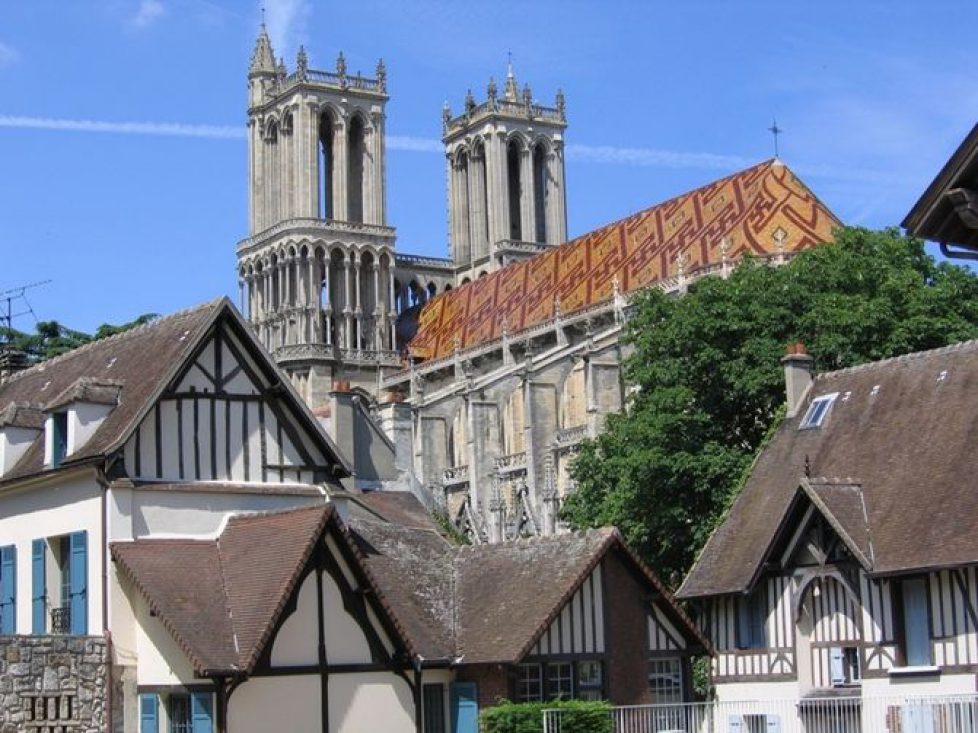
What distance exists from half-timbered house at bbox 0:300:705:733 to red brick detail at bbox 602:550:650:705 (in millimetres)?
23

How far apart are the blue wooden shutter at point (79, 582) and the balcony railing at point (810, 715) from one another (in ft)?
17.2

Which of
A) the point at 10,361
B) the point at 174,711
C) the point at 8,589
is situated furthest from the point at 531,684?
the point at 10,361

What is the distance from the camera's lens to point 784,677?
954 inches

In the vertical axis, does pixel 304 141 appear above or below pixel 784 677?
above

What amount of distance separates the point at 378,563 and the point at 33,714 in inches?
190

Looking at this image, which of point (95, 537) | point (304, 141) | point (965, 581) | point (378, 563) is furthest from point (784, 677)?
point (304, 141)

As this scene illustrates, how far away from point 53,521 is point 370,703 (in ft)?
14.1

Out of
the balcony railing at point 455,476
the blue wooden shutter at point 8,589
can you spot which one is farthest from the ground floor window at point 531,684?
the balcony railing at point 455,476

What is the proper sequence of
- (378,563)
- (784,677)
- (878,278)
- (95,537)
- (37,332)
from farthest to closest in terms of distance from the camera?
(37,332) → (878,278) → (784,677) → (378,563) → (95,537)

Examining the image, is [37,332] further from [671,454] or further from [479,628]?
[479,628]

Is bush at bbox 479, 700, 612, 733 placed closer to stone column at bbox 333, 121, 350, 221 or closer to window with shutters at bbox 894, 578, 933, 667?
window with shutters at bbox 894, 578, 933, 667

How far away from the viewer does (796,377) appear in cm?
2719

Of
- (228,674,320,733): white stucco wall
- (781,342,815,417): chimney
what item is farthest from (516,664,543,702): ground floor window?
(781,342,815,417): chimney

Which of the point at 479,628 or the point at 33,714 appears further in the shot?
the point at 479,628
